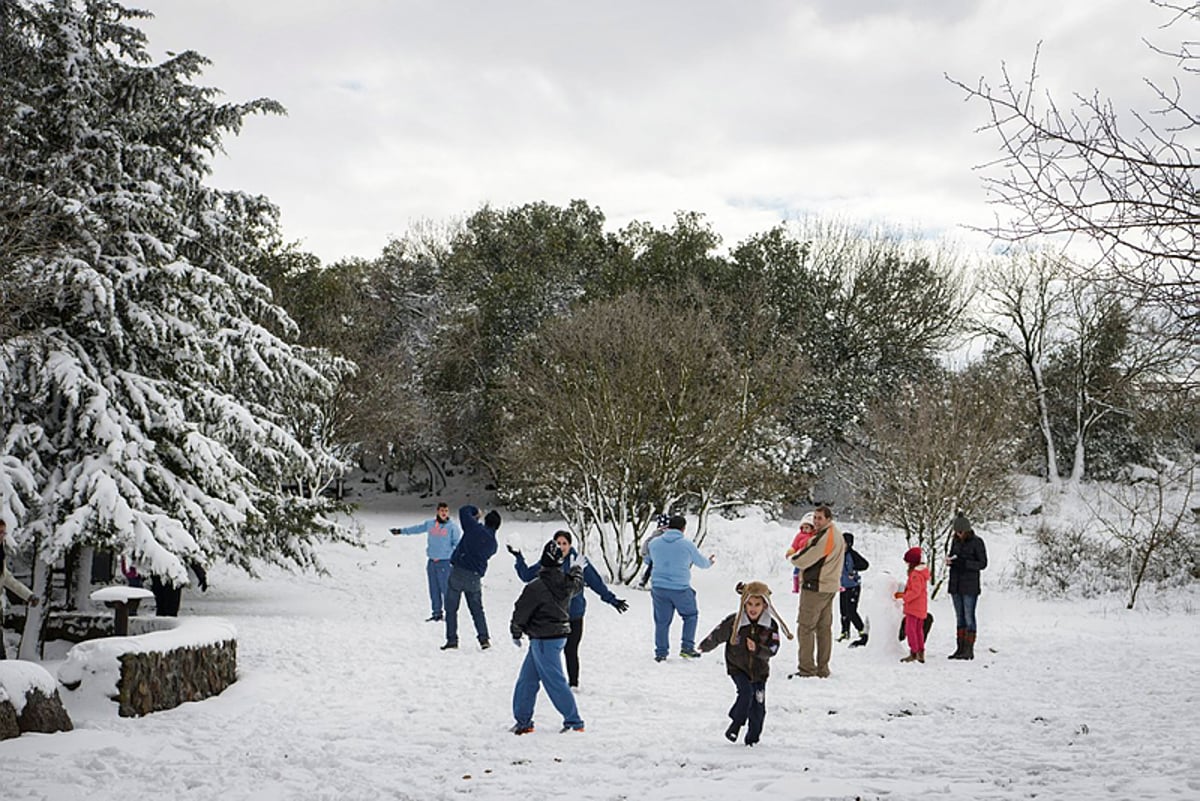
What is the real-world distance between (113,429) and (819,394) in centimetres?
2358

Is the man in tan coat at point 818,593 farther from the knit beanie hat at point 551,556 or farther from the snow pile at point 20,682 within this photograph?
the snow pile at point 20,682

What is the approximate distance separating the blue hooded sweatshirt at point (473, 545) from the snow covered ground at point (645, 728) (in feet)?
3.68

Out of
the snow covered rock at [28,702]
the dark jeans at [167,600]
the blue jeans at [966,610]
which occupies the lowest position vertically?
the dark jeans at [167,600]

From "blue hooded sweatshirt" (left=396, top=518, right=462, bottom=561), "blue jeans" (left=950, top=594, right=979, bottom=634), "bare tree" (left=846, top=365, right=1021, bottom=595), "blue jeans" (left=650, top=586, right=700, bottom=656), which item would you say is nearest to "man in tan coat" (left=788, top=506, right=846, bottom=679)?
"blue jeans" (left=650, top=586, right=700, bottom=656)

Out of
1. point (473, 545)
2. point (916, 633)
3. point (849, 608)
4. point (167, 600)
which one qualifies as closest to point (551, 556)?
point (473, 545)

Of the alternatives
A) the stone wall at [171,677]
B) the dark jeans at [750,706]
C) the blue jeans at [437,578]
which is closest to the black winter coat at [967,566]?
the dark jeans at [750,706]

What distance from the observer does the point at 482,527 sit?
40.5ft

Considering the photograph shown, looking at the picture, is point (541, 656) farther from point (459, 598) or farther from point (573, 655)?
point (459, 598)

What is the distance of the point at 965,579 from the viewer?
11961mm

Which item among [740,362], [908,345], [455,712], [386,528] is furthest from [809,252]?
[455,712]

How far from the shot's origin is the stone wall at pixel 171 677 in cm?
860

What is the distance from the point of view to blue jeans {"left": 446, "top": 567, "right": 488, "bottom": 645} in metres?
12.4

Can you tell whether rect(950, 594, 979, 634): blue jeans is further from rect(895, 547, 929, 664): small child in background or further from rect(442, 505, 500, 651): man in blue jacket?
rect(442, 505, 500, 651): man in blue jacket

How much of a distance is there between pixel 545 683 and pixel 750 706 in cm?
167
